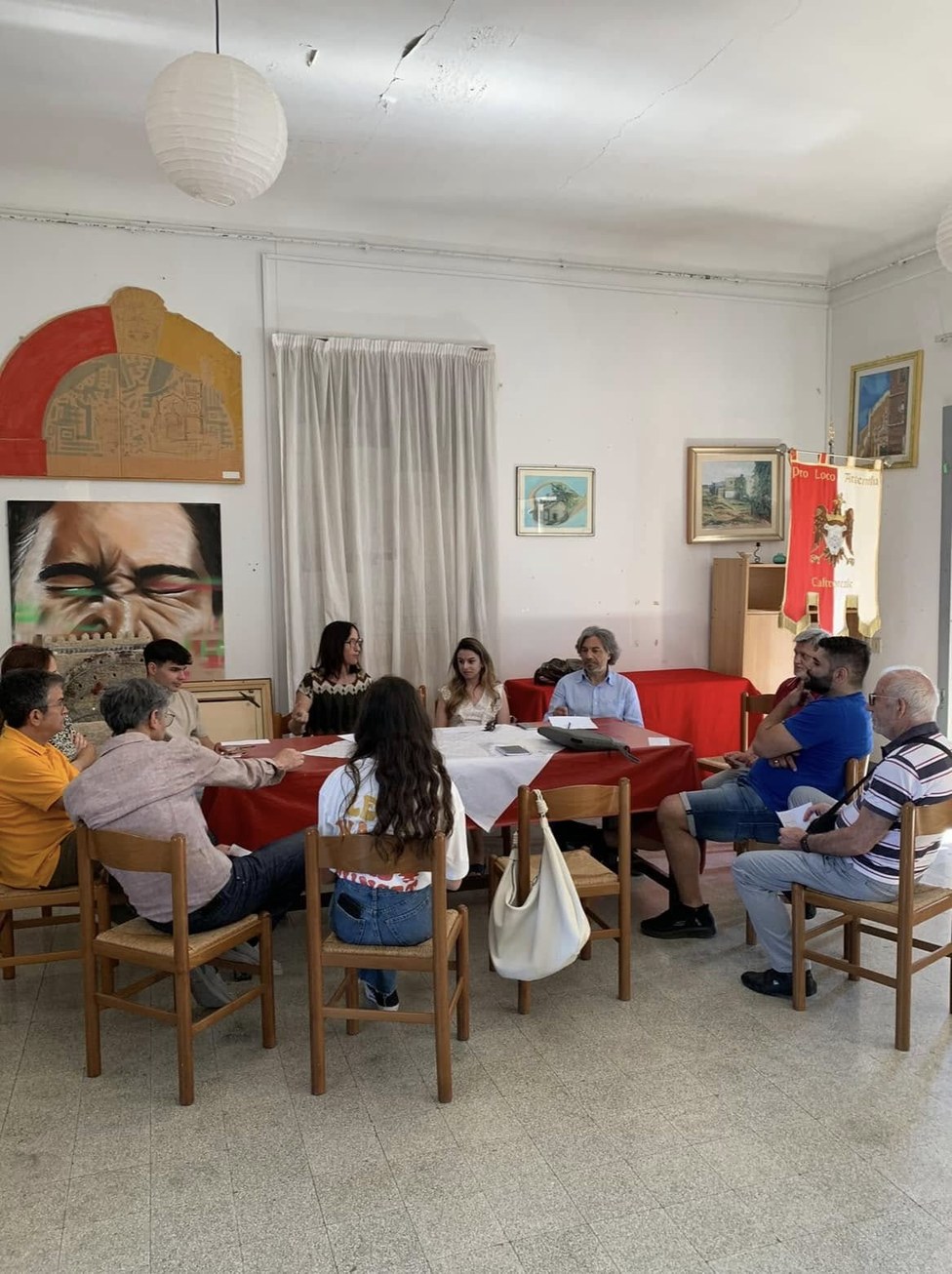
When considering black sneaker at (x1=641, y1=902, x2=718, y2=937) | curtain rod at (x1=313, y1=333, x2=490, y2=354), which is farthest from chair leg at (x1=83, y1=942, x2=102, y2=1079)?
curtain rod at (x1=313, y1=333, x2=490, y2=354)

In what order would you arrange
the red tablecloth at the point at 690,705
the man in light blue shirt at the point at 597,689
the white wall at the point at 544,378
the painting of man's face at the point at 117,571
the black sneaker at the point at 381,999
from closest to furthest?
the black sneaker at the point at 381,999
the man in light blue shirt at the point at 597,689
the painting of man's face at the point at 117,571
the white wall at the point at 544,378
the red tablecloth at the point at 690,705

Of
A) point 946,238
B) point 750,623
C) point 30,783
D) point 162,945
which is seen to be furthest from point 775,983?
point 750,623

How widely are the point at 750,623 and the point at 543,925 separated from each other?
3.75 meters

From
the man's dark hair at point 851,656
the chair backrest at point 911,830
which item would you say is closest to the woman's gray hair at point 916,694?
the chair backrest at point 911,830

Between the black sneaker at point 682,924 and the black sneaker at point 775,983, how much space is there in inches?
17.7

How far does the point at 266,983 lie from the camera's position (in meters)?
2.95

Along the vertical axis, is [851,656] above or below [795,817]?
above

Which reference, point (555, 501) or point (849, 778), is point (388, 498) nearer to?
point (555, 501)

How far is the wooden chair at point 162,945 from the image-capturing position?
2.60m

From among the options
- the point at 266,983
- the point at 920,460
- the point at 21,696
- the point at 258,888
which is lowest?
the point at 266,983

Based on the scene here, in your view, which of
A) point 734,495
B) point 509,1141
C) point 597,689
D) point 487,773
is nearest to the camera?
point 509,1141

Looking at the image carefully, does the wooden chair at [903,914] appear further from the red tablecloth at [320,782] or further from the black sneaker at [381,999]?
the black sneaker at [381,999]

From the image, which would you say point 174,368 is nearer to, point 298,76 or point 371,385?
point 371,385

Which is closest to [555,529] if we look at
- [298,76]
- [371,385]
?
[371,385]
